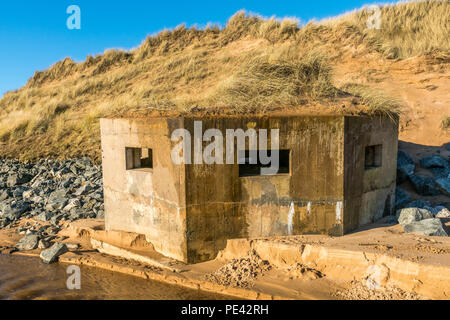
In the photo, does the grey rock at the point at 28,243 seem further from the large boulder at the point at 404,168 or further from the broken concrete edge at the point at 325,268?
the large boulder at the point at 404,168

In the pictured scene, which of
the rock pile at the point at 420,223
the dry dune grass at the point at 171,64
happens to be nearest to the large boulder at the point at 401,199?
the rock pile at the point at 420,223

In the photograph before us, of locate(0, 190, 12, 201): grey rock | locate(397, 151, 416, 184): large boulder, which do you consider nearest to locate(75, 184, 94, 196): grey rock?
locate(0, 190, 12, 201): grey rock

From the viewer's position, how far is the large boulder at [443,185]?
8570 mm

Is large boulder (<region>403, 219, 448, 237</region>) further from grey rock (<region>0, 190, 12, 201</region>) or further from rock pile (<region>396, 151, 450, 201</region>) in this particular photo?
grey rock (<region>0, 190, 12, 201</region>)

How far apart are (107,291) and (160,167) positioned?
7.01 ft

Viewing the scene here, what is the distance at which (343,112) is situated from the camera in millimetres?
6410

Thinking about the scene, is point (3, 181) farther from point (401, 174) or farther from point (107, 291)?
point (401, 174)

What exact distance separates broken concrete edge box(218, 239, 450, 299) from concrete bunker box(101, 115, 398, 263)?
26cm

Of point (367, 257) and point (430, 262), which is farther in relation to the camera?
point (367, 257)

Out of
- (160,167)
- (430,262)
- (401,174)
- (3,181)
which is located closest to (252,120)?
(160,167)

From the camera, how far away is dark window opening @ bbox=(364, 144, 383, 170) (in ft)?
23.1

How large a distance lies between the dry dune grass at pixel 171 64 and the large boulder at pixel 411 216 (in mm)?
6220

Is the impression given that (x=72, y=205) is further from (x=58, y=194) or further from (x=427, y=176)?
(x=427, y=176)

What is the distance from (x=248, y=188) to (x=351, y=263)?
1.94 m
